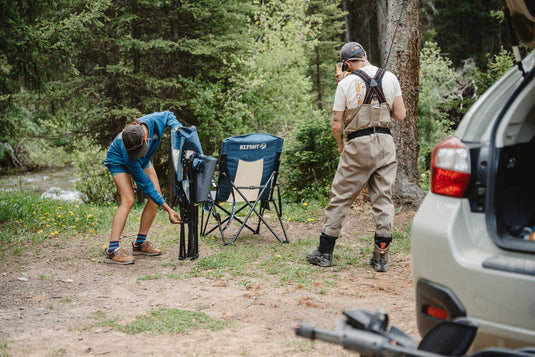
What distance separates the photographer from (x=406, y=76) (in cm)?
660

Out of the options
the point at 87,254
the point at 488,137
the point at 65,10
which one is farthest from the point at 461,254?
the point at 65,10

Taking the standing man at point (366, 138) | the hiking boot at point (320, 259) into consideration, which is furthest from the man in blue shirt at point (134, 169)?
the standing man at point (366, 138)

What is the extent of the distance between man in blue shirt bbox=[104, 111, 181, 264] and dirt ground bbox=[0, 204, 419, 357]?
0.25m

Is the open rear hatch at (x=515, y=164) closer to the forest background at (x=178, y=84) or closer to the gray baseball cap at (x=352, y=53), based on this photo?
the gray baseball cap at (x=352, y=53)

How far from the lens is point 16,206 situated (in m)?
7.57

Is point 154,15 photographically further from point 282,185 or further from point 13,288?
point 13,288

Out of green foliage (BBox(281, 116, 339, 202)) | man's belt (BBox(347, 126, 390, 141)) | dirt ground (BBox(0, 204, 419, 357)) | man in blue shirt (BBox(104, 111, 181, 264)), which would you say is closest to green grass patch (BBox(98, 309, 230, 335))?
dirt ground (BBox(0, 204, 419, 357))

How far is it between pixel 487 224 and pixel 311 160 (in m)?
6.43

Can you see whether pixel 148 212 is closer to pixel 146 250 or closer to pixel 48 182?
pixel 146 250

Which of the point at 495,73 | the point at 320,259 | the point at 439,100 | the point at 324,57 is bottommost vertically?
the point at 320,259

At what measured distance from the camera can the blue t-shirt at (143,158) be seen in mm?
A: 5086

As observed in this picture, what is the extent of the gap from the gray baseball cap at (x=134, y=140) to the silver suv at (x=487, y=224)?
328 cm

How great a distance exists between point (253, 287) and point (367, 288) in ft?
3.17

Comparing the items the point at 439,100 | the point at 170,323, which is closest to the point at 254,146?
the point at 170,323
